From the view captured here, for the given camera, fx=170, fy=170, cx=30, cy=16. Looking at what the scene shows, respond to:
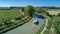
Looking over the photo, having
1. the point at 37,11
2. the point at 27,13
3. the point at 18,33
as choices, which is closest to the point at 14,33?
the point at 18,33

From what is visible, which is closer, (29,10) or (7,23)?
(7,23)

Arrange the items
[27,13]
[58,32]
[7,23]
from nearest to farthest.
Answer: [58,32], [7,23], [27,13]

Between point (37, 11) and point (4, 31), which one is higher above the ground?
point (4, 31)

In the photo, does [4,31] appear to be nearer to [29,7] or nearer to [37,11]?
[29,7]

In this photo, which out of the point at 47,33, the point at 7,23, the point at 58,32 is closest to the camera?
the point at 58,32

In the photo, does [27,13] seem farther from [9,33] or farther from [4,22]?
[9,33]

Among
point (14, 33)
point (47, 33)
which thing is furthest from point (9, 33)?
point (47, 33)

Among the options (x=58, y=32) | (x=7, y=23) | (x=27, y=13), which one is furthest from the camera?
(x=27, y=13)

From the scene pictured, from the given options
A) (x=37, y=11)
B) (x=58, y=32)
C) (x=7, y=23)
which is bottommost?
(x=37, y=11)

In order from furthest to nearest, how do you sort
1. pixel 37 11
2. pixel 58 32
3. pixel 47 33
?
pixel 37 11 → pixel 47 33 → pixel 58 32
